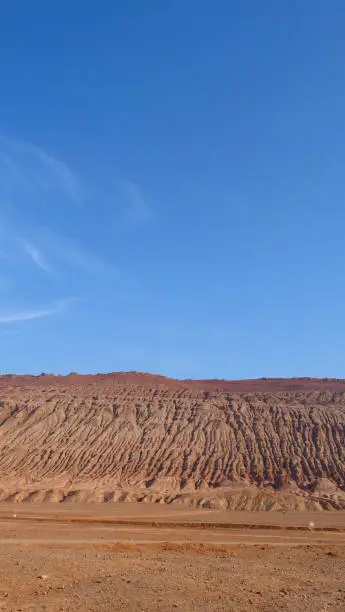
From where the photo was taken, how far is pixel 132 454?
61.9 metres

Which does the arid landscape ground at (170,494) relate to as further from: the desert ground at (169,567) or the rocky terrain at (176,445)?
the rocky terrain at (176,445)

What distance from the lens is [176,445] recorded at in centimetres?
6338

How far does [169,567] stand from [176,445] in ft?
153

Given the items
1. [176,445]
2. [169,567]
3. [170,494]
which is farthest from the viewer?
[176,445]

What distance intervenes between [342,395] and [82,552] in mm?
60689

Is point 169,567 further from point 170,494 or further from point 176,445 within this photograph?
point 176,445

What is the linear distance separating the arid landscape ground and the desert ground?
0.07 metres

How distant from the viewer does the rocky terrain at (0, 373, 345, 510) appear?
50.8 metres

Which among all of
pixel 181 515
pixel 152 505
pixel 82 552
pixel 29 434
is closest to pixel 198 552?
pixel 82 552

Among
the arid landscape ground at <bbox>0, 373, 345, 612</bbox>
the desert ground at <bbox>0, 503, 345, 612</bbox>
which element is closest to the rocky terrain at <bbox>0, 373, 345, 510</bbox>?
the arid landscape ground at <bbox>0, 373, 345, 612</bbox>

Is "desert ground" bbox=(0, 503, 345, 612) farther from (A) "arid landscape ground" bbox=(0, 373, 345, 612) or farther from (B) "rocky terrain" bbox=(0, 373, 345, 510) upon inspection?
(B) "rocky terrain" bbox=(0, 373, 345, 510)

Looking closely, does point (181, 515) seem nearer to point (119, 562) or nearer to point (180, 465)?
point (180, 465)

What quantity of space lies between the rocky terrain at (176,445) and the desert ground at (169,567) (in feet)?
50.8

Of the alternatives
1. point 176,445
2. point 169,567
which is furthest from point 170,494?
point 169,567
